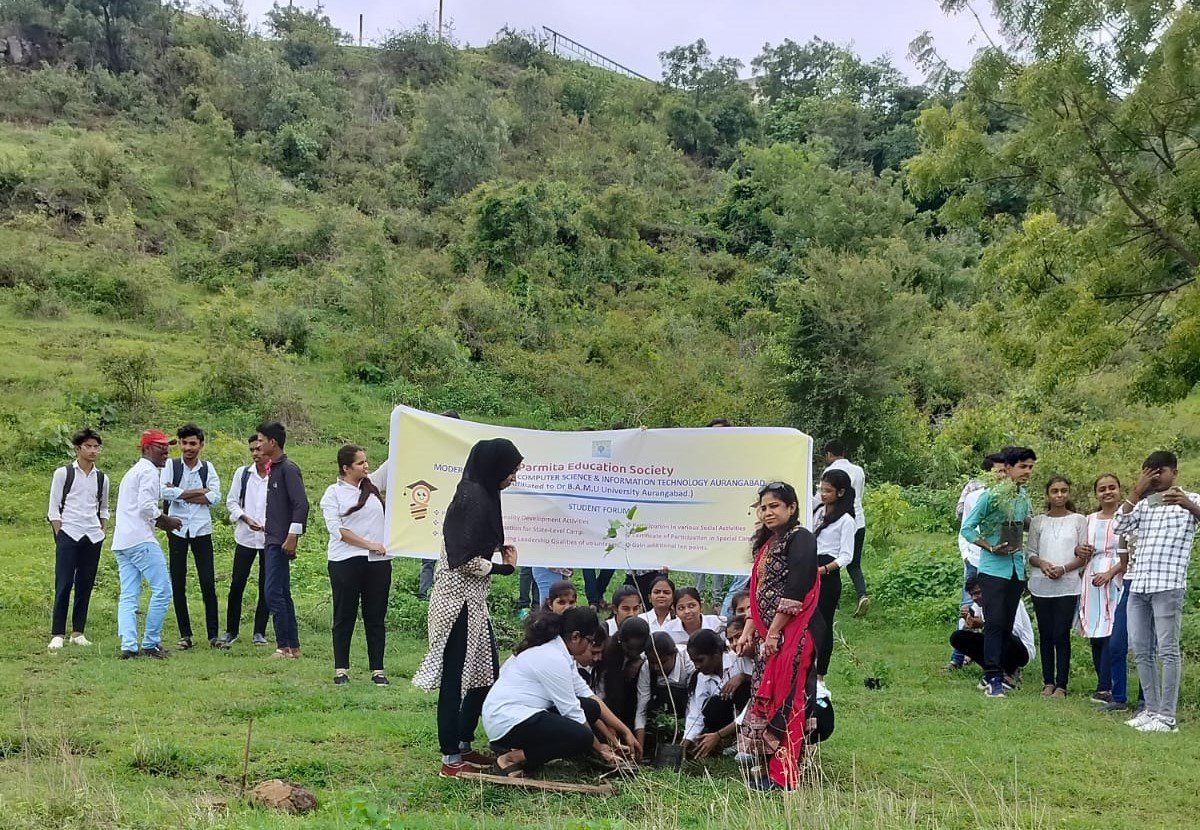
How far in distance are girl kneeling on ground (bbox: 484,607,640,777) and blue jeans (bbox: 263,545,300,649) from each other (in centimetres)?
345

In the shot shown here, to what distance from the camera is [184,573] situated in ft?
29.0

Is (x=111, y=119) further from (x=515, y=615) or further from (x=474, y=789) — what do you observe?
(x=474, y=789)

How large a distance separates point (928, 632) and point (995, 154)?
15.1 feet

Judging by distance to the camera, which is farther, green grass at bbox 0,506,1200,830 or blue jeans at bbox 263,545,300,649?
blue jeans at bbox 263,545,300,649

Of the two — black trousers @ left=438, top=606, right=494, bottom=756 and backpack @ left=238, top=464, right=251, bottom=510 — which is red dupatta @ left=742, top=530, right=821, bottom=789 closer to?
black trousers @ left=438, top=606, right=494, bottom=756

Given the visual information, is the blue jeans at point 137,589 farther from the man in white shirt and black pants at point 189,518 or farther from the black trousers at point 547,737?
the black trousers at point 547,737

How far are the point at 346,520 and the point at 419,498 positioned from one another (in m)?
0.67

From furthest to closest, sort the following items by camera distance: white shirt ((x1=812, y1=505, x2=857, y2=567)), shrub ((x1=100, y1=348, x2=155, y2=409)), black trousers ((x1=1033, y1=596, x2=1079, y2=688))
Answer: shrub ((x1=100, y1=348, x2=155, y2=409)) → black trousers ((x1=1033, y1=596, x2=1079, y2=688)) → white shirt ((x1=812, y1=505, x2=857, y2=567))

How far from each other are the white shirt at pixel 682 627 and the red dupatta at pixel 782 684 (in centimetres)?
118

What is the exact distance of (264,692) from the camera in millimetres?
7141

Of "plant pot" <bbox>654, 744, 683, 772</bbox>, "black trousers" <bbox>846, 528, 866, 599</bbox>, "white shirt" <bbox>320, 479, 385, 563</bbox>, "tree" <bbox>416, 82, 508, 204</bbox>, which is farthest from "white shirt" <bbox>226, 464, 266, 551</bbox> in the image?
"tree" <bbox>416, 82, 508, 204</bbox>

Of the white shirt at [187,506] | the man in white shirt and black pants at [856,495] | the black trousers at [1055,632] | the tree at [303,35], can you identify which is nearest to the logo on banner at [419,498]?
the white shirt at [187,506]

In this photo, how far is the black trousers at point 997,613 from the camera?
7730mm

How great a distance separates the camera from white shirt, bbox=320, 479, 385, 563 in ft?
24.3
